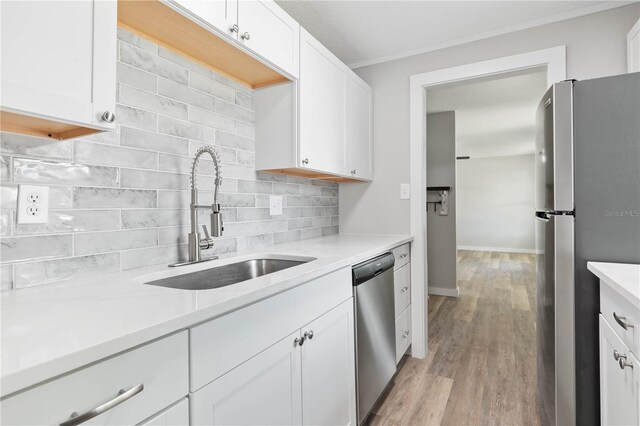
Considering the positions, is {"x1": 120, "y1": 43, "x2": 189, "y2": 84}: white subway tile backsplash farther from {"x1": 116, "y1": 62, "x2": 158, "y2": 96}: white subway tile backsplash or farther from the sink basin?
the sink basin

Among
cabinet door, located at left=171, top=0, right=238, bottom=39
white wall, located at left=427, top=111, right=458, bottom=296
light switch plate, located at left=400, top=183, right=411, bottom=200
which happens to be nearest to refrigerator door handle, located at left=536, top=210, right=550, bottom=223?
light switch plate, located at left=400, top=183, right=411, bottom=200

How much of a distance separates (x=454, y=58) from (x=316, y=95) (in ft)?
3.98

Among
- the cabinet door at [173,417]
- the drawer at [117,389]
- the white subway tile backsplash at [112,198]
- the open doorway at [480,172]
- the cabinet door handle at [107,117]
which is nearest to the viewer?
the drawer at [117,389]

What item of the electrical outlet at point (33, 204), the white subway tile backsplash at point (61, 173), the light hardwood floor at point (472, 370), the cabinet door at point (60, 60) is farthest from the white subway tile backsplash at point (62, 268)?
the light hardwood floor at point (472, 370)

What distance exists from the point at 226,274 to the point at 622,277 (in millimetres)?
1480

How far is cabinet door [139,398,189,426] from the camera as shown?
27.5 inches

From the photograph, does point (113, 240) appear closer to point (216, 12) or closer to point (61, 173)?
point (61, 173)

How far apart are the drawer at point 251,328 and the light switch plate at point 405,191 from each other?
4.64 feet

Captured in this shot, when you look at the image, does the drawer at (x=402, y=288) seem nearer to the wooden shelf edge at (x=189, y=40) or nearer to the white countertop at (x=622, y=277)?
the white countertop at (x=622, y=277)

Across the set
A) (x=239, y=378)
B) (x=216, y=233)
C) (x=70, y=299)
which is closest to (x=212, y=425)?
(x=239, y=378)

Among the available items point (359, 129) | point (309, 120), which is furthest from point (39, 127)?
point (359, 129)

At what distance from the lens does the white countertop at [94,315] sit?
21.0 inches

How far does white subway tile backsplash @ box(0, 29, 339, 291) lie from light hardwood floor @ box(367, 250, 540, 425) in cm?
129

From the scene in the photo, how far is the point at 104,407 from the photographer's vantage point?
23.7 inches
